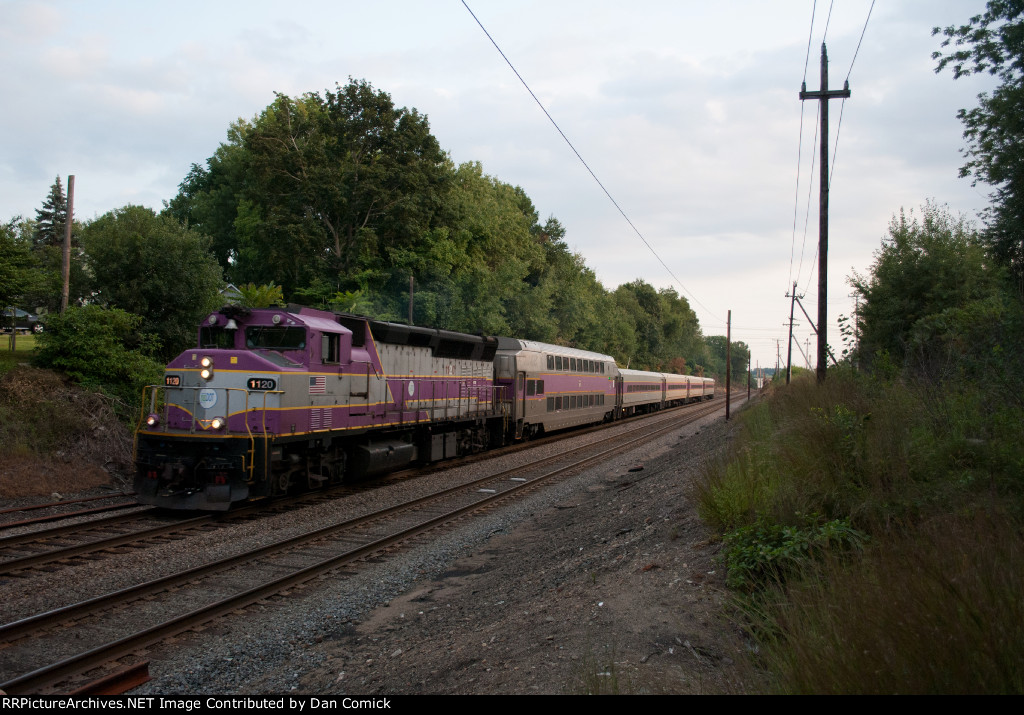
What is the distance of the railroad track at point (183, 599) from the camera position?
5.26 m

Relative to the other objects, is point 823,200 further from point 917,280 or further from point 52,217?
point 52,217

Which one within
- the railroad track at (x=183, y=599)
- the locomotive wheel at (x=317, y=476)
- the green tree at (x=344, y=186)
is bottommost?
the railroad track at (x=183, y=599)

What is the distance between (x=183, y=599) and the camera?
6.78 meters

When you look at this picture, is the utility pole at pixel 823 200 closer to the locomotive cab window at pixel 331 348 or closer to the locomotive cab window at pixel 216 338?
the locomotive cab window at pixel 331 348

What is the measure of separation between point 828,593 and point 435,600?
4.25 m

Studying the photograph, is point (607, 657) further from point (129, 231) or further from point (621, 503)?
point (129, 231)

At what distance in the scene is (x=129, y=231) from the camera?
21859mm

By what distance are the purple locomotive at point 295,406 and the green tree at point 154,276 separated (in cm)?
877

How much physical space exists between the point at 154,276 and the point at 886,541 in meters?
22.8

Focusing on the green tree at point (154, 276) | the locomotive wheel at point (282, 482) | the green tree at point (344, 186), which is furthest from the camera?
the green tree at point (344, 186)

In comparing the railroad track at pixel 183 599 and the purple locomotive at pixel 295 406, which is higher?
the purple locomotive at pixel 295 406

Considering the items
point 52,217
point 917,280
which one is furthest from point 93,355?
point 52,217

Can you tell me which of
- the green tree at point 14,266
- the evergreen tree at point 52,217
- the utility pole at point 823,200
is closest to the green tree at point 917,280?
the utility pole at point 823,200

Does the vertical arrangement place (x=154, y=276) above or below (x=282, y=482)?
above
